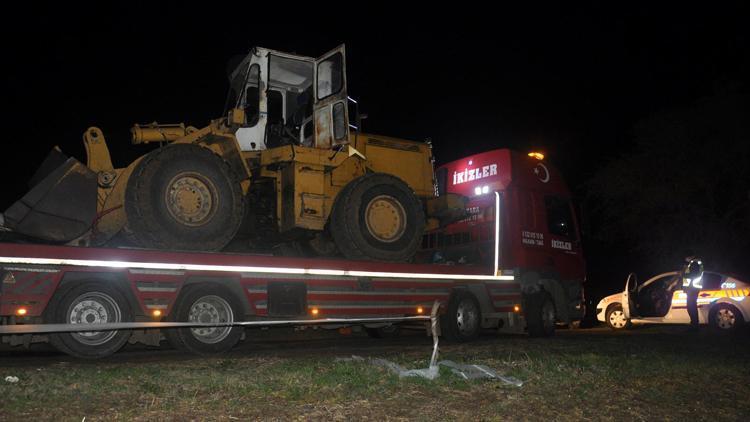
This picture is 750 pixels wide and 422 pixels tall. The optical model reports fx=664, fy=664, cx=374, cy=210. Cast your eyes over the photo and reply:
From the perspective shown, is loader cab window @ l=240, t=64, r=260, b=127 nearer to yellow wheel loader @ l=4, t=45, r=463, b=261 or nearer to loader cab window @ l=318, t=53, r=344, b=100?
yellow wheel loader @ l=4, t=45, r=463, b=261

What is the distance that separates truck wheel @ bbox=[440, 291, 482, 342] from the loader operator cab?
362 cm

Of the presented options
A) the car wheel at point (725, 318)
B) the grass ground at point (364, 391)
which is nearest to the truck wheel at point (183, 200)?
the grass ground at point (364, 391)

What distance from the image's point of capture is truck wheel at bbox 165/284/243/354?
812cm

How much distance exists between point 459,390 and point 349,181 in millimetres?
4601

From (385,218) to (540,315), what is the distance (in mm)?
4730

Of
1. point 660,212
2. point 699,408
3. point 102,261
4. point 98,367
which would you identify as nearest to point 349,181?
point 102,261

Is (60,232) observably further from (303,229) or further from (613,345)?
(613,345)

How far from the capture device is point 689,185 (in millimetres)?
24766

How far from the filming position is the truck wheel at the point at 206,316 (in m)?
8.12

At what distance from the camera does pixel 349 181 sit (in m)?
9.77

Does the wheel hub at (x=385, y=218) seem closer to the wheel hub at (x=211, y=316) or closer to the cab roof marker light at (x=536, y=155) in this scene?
the wheel hub at (x=211, y=316)

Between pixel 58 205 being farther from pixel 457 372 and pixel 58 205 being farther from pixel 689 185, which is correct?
pixel 689 185

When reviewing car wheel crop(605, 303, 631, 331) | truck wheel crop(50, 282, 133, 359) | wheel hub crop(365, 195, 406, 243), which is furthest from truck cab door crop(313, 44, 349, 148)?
car wheel crop(605, 303, 631, 331)

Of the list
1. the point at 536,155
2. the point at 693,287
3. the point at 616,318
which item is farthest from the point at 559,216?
the point at 616,318
